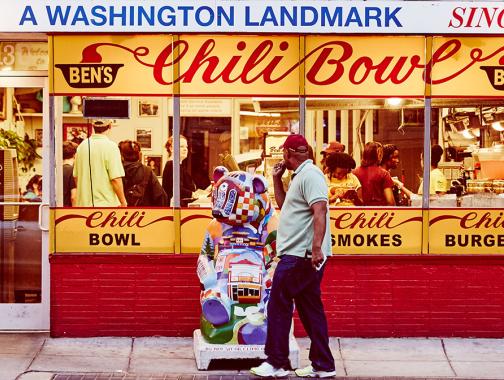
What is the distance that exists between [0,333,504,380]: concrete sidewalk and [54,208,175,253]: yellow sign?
2.73ft

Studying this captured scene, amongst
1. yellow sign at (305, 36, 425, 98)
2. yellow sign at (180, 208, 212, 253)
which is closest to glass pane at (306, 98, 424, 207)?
yellow sign at (305, 36, 425, 98)

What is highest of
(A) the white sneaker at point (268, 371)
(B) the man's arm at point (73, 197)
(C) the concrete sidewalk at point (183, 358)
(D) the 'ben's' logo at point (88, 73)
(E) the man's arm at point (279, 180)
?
(D) the 'ben's' logo at point (88, 73)

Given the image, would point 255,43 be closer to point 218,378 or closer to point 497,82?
point 497,82

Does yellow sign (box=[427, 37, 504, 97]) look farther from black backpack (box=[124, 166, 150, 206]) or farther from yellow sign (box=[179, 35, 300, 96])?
black backpack (box=[124, 166, 150, 206])

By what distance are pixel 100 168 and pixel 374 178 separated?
2543 mm

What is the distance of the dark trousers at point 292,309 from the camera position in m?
7.45

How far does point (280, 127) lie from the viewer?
29.7 ft

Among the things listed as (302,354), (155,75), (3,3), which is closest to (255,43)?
(155,75)

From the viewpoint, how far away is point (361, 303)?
8.91 metres

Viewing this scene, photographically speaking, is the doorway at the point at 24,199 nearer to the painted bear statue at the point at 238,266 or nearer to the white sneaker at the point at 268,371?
the painted bear statue at the point at 238,266

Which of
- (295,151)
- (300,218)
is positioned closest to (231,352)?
(300,218)

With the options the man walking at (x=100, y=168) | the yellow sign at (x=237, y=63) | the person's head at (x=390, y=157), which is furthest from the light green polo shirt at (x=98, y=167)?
the person's head at (x=390, y=157)

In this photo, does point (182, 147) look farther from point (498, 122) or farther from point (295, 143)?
point (498, 122)

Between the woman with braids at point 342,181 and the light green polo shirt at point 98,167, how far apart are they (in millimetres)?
1947
